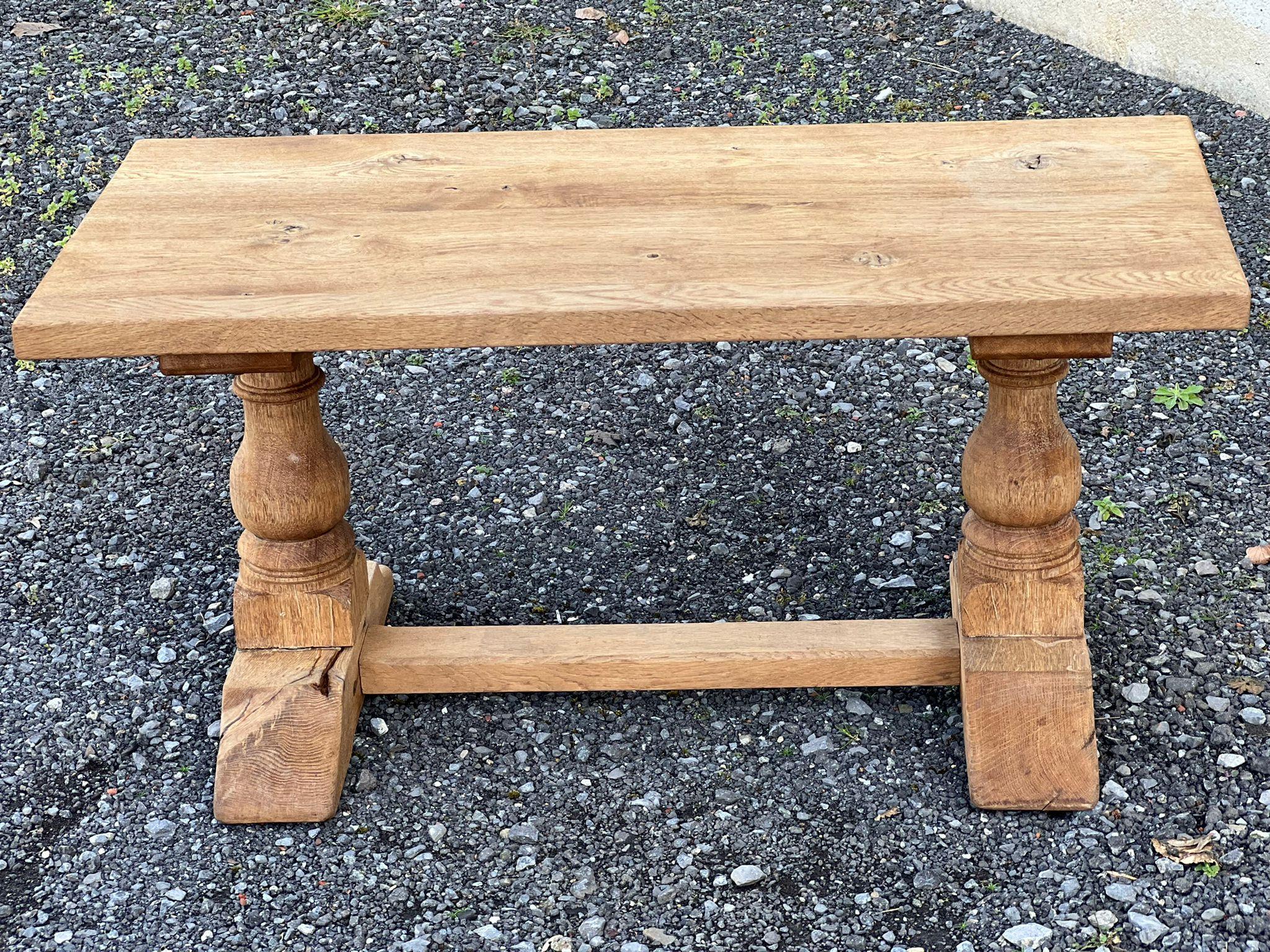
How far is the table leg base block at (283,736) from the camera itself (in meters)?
2.24

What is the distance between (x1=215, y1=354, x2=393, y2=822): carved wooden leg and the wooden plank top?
0.26 metres

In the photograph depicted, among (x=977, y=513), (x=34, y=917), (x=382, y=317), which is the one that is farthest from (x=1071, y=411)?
(x=34, y=917)

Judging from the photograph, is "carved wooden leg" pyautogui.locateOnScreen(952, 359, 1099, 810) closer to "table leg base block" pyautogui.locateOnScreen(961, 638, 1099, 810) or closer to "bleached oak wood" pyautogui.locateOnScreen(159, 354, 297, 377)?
"table leg base block" pyautogui.locateOnScreen(961, 638, 1099, 810)

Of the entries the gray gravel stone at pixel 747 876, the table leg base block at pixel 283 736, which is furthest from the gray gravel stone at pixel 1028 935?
the table leg base block at pixel 283 736

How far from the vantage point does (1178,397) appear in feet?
10.5

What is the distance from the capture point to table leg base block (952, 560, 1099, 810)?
2197 millimetres

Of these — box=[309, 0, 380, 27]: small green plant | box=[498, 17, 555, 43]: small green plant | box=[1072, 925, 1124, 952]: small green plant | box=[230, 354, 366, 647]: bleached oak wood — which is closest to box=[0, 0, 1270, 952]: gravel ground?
box=[1072, 925, 1124, 952]: small green plant

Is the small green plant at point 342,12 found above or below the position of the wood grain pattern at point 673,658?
above

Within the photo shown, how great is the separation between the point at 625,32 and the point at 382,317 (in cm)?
326

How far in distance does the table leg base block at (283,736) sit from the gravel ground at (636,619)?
0.05 meters

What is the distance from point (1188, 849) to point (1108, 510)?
88 centimetres

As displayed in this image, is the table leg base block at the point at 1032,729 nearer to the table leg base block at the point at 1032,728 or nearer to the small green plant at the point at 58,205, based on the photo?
the table leg base block at the point at 1032,728

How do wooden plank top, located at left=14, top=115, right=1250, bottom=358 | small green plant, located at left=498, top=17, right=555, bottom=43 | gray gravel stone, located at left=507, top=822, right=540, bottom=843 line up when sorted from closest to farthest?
wooden plank top, located at left=14, top=115, right=1250, bottom=358 < gray gravel stone, located at left=507, top=822, right=540, bottom=843 < small green plant, located at left=498, top=17, right=555, bottom=43

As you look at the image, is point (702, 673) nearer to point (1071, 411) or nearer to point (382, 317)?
point (382, 317)
